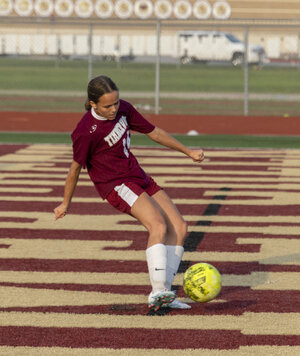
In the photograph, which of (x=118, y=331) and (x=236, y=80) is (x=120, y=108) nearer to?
(x=118, y=331)

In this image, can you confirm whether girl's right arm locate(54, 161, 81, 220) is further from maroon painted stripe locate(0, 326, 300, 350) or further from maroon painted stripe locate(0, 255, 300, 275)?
maroon painted stripe locate(0, 255, 300, 275)

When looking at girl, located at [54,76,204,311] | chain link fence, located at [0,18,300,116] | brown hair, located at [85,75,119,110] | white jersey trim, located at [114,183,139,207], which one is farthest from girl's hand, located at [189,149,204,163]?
chain link fence, located at [0,18,300,116]

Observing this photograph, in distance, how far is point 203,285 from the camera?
6.73m

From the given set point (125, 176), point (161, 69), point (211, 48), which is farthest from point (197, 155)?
point (211, 48)

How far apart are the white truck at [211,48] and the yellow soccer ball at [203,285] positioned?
140ft

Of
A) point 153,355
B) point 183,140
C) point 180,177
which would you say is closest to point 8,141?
point 183,140

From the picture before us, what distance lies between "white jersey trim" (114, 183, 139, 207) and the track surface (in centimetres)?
78

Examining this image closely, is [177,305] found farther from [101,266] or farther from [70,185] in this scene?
[101,266]

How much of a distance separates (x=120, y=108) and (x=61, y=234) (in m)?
3.23

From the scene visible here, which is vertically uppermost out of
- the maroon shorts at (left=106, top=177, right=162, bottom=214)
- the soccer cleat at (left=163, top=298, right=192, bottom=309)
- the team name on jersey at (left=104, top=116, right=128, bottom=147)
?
the team name on jersey at (left=104, top=116, right=128, bottom=147)

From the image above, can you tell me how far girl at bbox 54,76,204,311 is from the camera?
6.50m

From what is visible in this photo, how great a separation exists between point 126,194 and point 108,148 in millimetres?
342

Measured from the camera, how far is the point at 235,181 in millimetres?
13531

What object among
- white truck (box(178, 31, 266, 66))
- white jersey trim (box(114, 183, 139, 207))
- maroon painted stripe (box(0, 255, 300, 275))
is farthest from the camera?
white truck (box(178, 31, 266, 66))
